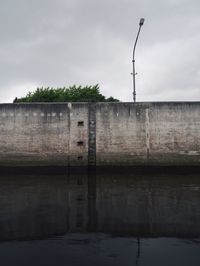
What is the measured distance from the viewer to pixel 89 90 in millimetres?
29438

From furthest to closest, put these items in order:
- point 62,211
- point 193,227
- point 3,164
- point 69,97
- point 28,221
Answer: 1. point 69,97
2. point 3,164
3. point 62,211
4. point 28,221
5. point 193,227

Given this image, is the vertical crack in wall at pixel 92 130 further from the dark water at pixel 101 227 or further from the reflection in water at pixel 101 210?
the dark water at pixel 101 227

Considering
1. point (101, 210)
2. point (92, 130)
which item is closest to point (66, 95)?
point (92, 130)

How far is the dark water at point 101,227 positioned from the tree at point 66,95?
1977cm

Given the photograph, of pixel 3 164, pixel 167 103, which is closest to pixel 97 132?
pixel 167 103

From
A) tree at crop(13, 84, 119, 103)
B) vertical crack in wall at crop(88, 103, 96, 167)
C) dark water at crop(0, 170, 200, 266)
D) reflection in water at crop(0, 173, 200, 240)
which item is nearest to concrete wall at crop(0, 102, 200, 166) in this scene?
vertical crack in wall at crop(88, 103, 96, 167)

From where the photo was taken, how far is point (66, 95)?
2866 centimetres

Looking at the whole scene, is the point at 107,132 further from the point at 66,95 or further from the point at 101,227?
the point at 66,95

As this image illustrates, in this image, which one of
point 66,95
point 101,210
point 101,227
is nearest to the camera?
point 101,227

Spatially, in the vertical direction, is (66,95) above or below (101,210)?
above

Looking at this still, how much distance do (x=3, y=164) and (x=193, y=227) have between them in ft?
36.3

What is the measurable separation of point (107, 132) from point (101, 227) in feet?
31.7

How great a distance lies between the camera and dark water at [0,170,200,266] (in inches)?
159

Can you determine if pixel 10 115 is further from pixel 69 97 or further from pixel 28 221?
pixel 69 97
